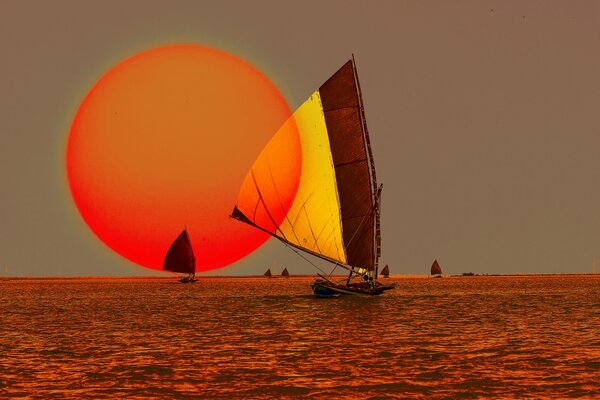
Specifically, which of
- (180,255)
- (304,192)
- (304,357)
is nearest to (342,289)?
(304,192)

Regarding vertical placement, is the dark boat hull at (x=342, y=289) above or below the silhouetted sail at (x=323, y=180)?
below

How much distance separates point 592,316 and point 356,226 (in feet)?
64.5

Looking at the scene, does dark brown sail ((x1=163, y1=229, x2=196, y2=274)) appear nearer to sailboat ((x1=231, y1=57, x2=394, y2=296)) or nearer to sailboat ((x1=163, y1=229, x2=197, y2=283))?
sailboat ((x1=163, y1=229, x2=197, y2=283))

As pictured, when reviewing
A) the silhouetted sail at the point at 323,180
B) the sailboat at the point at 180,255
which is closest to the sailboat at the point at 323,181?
the silhouetted sail at the point at 323,180

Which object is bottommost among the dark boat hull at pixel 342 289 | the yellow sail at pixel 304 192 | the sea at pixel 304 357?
the sea at pixel 304 357

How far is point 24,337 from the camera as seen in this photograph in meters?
48.9

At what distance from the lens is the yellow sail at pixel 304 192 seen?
73000mm

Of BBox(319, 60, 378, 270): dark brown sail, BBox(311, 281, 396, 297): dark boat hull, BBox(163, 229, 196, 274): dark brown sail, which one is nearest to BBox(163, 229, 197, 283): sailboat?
BBox(163, 229, 196, 274): dark brown sail

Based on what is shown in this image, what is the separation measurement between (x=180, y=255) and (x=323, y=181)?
10425 cm

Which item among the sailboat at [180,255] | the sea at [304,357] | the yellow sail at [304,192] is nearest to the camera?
the sea at [304,357]

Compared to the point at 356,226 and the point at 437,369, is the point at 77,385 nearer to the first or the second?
the point at 437,369

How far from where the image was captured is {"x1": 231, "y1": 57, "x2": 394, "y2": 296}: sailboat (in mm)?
Result: 73125

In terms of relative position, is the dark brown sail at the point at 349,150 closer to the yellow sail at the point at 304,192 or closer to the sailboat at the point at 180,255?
the yellow sail at the point at 304,192

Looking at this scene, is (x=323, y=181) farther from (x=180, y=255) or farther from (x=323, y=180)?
(x=180, y=255)
